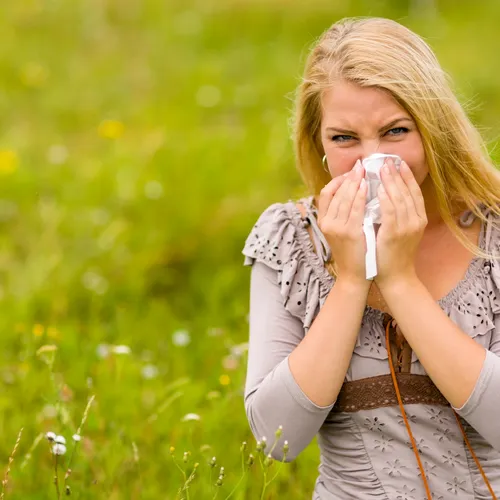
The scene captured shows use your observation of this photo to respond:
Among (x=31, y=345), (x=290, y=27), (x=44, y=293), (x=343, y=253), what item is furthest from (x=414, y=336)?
(x=290, y=27)

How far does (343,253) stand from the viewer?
77.0 inches

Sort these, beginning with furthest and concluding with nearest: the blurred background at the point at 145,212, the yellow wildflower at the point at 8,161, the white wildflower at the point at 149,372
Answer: the yellow wildflower at the point at 8,161
the white wildflower at the point at 149,372
the blurred background at the point at 145,212

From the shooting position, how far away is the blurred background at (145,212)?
110 inches

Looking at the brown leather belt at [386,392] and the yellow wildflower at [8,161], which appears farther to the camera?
the yellow wildflower at [8,161]

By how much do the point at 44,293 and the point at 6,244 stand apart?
0.65 metres

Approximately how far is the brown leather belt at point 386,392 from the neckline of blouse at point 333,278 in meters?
0.16

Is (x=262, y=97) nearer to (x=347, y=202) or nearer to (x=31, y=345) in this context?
(x=31, y=345)

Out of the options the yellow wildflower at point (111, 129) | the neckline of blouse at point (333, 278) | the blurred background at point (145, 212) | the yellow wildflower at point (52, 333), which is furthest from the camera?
the yellow wildflower at point (111, 129)

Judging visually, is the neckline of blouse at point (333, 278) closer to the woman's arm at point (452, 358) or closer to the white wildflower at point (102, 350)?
the woman's arm at point (452, 358)

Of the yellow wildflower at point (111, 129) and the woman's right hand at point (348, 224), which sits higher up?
the yellow wildflower at point (111, 129)

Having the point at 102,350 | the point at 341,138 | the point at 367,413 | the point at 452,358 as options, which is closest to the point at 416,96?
the point at 341,138

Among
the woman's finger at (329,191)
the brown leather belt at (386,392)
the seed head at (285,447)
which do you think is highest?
the woman's finger at (329,191)

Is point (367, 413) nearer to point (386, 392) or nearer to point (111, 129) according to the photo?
point (386, 392)

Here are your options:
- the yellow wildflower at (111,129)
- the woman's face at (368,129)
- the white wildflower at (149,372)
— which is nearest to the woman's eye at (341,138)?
the woman's face at (368,129)
